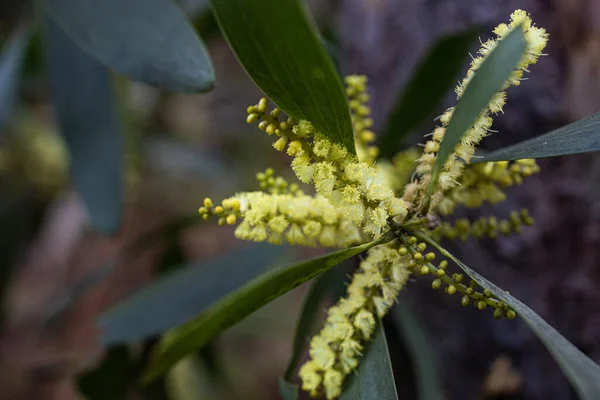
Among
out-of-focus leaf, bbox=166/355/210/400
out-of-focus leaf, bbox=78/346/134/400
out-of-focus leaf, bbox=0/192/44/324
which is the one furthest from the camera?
out-of-focus leaf, bbox=166/355/210/400

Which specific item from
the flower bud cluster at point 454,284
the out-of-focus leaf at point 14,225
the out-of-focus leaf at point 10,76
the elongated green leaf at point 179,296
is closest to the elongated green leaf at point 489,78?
the flower bud cluster at point 454,284

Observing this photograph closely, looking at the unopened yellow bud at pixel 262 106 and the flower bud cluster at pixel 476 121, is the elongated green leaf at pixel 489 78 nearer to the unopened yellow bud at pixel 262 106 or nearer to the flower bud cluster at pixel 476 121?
the flower bud cluster at pixel 476 121

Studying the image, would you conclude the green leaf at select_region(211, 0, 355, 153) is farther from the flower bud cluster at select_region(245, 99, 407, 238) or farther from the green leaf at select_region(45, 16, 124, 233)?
the green leaf at select_region(45, 16, 124, 233)

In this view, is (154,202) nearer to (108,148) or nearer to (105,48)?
(108,148)

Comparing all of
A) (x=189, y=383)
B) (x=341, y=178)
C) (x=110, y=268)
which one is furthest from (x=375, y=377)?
(x=189, y=383)

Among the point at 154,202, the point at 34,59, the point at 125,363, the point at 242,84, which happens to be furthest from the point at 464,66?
the point at 242,84

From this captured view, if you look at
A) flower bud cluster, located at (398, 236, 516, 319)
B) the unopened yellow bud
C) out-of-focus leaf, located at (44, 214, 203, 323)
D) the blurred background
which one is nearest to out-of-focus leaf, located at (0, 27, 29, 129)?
the blurred background
